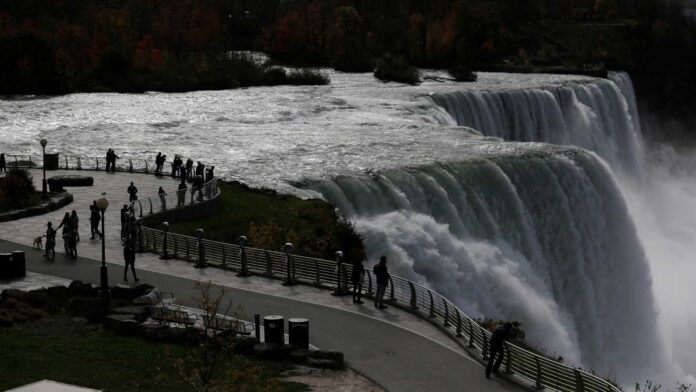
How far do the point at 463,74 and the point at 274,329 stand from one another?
7394 centimetres

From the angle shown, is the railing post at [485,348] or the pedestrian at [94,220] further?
the pedestrian at [94,220]

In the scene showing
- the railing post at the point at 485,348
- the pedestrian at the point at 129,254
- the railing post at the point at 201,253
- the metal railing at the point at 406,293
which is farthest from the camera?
the railing post at the point at 201,253

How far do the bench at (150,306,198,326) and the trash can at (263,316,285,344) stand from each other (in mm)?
1946

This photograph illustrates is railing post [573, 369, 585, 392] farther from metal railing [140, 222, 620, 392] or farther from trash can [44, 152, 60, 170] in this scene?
trash can [44, 152, 60, 170]

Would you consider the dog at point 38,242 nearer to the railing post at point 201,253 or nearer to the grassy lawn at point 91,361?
the railing post at point 201,253

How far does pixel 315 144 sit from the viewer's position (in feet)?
188

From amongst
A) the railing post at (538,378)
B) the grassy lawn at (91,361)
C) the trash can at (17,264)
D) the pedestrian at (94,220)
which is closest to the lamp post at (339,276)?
the grassy lawn at (91,361)

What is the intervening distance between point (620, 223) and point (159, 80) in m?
52.0

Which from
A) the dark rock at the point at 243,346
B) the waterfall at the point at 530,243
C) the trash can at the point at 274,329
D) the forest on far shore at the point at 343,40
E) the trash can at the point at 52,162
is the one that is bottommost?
the waterfall at the point at 530,243

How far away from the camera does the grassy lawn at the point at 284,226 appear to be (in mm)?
36812

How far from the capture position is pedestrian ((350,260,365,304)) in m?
27.0

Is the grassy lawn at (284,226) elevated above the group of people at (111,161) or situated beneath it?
situated beneath

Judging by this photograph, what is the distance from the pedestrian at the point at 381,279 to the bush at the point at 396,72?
6560 centimetres

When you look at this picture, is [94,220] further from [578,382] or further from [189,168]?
[578,382]
